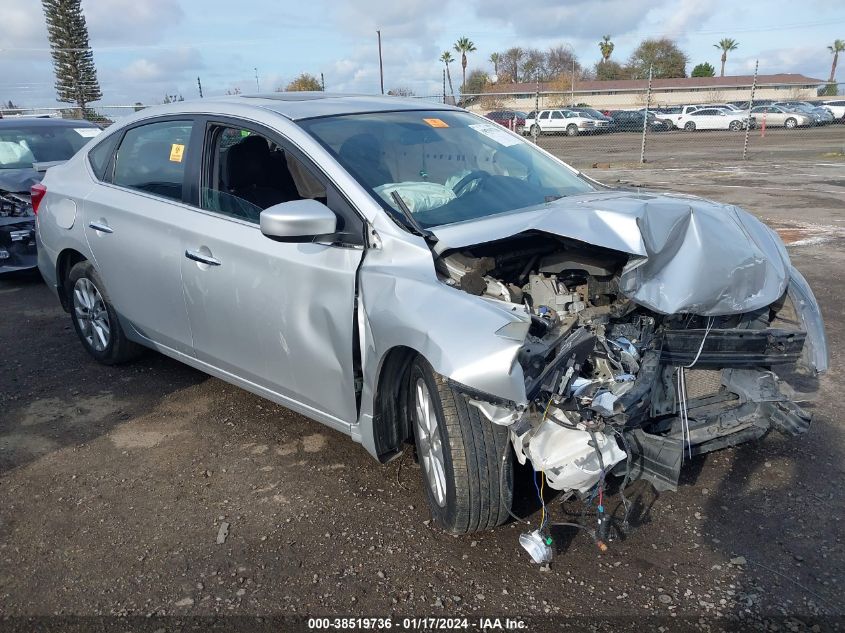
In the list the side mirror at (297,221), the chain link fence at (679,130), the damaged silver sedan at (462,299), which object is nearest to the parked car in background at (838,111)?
the chain link fence at (679,130)

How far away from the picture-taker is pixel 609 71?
80.1 meters

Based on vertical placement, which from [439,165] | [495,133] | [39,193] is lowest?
[39,193]

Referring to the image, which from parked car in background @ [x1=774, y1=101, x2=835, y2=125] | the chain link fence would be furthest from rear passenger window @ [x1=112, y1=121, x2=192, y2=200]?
parked car in background @ [x1=774, y1=101, x2=835, y2=125]

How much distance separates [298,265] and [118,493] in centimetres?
145

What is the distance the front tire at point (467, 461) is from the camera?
272cm

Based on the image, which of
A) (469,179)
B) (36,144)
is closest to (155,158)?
(469,179)

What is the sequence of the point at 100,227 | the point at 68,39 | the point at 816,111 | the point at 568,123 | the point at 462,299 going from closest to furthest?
the point at 462,299 < the point at 100,227 < the point at 568,123 < the point at 816,111 < the point at 68,39

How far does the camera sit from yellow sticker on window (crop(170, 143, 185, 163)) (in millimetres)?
3998

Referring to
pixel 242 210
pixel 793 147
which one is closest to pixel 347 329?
pixel 242 210

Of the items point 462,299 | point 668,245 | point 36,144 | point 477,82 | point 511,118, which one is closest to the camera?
point 462,299

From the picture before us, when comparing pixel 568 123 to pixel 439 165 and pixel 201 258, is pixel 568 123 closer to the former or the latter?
pixel 439 165

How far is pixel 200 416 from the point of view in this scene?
424cm

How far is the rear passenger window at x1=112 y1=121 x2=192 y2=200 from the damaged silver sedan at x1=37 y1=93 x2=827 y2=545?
0.08 feet

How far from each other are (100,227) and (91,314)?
2.60ft
